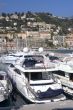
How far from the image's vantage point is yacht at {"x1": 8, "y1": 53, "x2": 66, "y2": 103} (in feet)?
61.1

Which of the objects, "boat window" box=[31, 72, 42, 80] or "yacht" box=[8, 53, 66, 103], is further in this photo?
"boat window" box=[31, 72, 42, 80]

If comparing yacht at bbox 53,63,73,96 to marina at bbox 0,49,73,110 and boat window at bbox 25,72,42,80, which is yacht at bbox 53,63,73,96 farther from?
boat window at bbox 25,72,42,80

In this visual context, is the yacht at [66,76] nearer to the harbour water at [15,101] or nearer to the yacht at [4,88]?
the harbour water at [15,101]

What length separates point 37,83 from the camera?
20.0 meters

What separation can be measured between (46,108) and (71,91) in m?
6.41

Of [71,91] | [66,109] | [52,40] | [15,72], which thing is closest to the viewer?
[66,109]

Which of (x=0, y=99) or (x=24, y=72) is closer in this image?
(x=0, y=99)

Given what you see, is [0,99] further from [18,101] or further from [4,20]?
[4,20]

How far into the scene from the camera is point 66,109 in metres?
14.4

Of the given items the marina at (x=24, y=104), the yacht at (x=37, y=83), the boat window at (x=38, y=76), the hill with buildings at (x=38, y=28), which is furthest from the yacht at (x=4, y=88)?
the hill with buildings at (x=38, y=28)

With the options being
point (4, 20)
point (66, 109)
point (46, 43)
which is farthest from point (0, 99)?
point (4, 20)

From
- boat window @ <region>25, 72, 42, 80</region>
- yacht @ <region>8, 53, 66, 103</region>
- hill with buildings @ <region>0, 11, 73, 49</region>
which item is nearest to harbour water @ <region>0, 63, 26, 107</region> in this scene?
yacht @ <region>8, 53, 66, 103</region>

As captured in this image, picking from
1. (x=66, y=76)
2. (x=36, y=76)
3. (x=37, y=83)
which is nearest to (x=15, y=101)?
(x=37, y=83)

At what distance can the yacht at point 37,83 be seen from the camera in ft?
61.1
